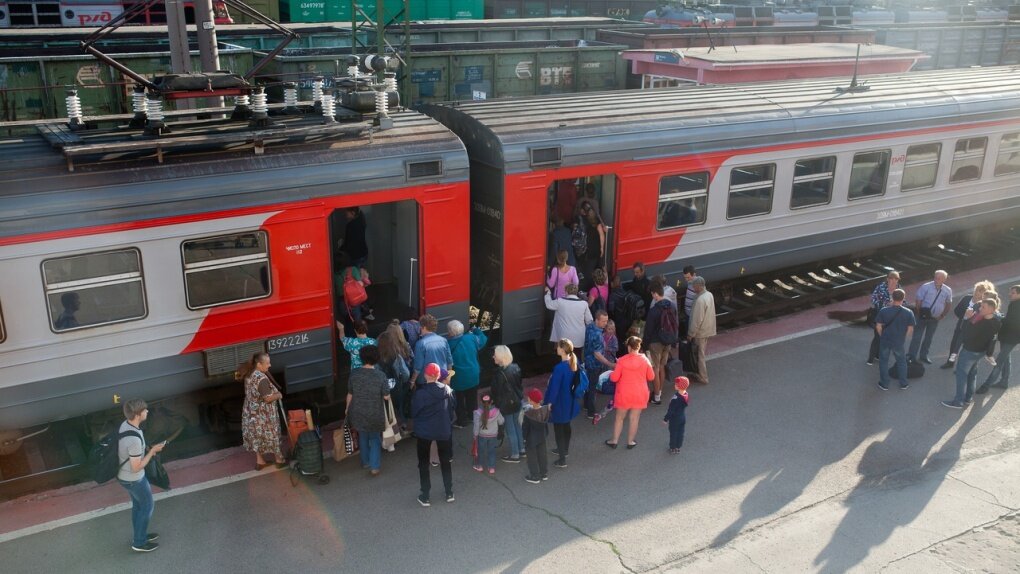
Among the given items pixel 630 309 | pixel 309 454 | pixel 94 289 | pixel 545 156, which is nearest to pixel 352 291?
pixel 309 454

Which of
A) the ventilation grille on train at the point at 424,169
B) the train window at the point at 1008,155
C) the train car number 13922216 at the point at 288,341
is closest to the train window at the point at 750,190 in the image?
the ventilation grille on train at the point at 424,169

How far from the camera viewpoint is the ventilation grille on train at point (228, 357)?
9297mm

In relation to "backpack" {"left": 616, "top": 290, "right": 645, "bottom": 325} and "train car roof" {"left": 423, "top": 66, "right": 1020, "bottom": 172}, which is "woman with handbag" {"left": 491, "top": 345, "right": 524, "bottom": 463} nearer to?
"backpack" {"left": 616, "top": 290, "right": 645, "bottom": 325}

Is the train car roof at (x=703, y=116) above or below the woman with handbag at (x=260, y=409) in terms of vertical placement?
above

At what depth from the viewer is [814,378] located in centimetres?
1189

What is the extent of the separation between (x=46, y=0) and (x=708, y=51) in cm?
2016

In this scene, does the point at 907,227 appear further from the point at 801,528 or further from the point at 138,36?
the point at 138,36

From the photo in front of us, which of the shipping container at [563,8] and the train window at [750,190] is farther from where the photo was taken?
the shipping container at [563,8]

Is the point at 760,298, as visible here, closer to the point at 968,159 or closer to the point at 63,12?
the point at 968,159

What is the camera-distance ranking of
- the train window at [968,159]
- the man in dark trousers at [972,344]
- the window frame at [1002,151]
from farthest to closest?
1. the window frame at [1002,151]
2. the train window at [968,159]
3. the man in dark trousers at [972,344]

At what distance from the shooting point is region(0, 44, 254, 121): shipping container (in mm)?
16688

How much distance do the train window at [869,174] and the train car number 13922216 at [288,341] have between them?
9.59 m

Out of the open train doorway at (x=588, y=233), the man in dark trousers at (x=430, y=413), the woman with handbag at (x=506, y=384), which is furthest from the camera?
the open train doorway at (x=588, y=233)

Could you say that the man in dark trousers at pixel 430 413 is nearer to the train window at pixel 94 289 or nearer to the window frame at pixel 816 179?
the train window at pixel 94 289
